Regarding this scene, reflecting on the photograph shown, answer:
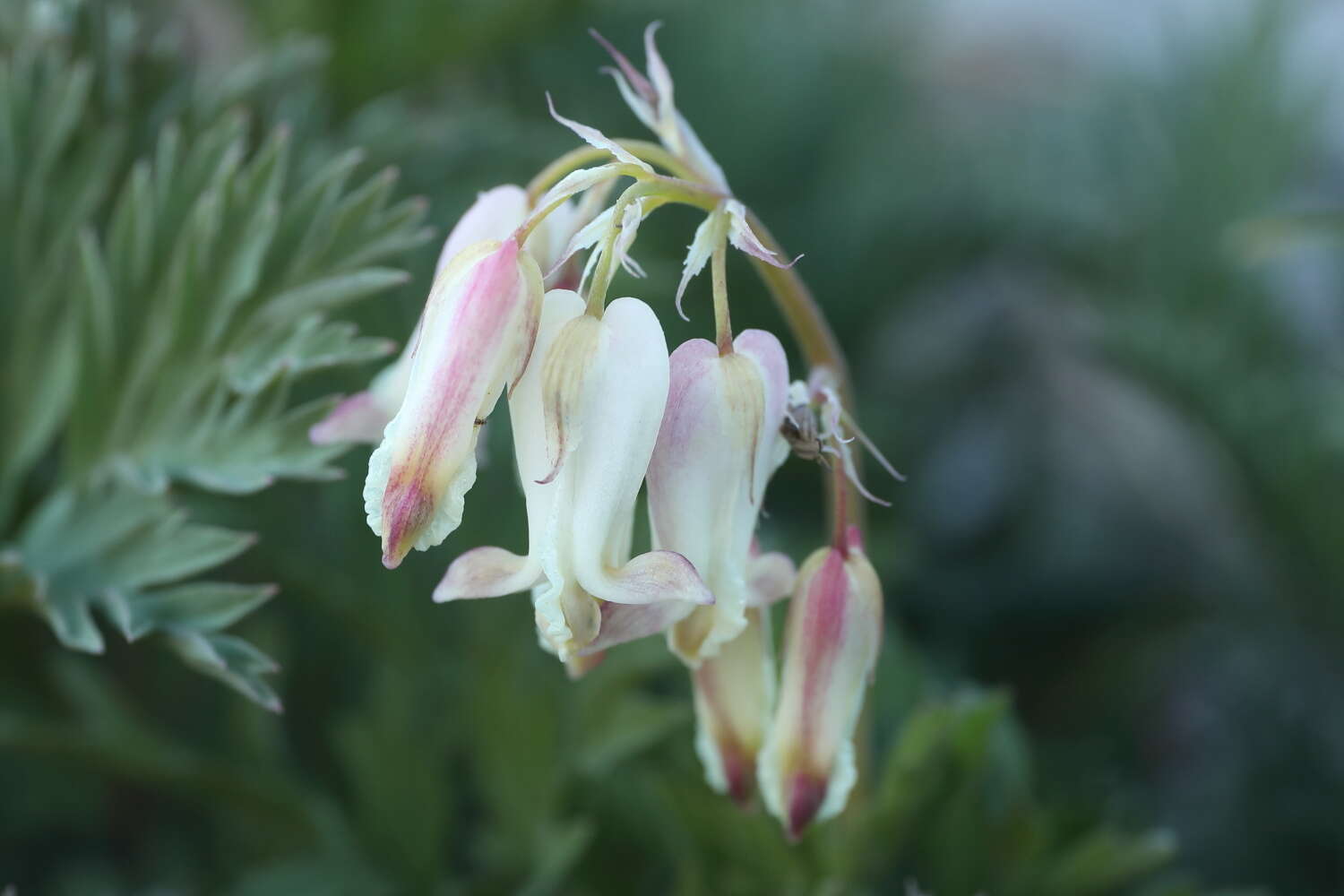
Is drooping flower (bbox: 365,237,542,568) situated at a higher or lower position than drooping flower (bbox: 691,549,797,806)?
higher

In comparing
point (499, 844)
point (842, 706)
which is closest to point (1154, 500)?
point (499, 844)

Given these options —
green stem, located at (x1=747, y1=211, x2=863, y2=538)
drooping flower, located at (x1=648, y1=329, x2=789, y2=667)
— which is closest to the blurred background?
green stem, located at (x1=747, y1=211, x2=863, y2=538)

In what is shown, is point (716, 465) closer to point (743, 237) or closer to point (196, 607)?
point (743, 237)

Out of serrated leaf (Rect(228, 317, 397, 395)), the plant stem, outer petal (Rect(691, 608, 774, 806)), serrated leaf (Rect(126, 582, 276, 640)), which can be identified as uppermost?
the plant stem

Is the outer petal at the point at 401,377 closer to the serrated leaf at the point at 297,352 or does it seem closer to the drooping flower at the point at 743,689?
the serrated leaf at the point at 297,352

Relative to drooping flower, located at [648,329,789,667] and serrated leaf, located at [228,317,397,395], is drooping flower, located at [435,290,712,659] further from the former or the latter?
serrated leaf, located at [228,317,397,395]

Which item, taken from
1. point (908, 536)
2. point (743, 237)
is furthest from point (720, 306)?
point (908, 536)
